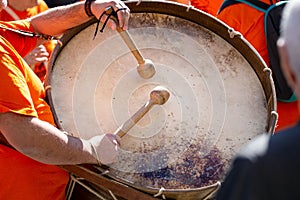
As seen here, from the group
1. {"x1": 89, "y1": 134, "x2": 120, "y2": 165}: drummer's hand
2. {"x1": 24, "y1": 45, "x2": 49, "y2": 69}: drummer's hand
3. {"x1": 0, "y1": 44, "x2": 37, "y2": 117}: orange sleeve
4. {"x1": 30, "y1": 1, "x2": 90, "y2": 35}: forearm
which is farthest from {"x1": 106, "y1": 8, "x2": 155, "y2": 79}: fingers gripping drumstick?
{"x1": 24, "y1": 45, "x2": 49, "y2": 69}: drummer's hand

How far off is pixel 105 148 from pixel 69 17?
0.56 metres

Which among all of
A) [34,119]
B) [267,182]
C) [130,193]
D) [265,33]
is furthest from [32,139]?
[265,33]

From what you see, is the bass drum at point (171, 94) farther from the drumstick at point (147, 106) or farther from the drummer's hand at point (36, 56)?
the drummer's hand at point (36, 56)

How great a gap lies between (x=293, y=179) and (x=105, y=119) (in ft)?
3.68

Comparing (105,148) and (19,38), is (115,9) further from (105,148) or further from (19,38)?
(105,148)

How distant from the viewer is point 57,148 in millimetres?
1992

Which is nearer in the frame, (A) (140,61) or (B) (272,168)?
(B) (272,168)

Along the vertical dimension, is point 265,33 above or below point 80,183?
above

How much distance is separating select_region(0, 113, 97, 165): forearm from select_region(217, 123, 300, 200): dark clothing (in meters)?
0.87

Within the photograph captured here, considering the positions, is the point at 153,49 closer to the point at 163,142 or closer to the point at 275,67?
the point at 163,142

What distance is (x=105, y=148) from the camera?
2061mm

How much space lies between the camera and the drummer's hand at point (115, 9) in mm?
A: 2215

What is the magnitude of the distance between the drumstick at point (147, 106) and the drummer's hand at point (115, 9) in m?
0.25

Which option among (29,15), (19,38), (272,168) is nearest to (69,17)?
(19,38)
